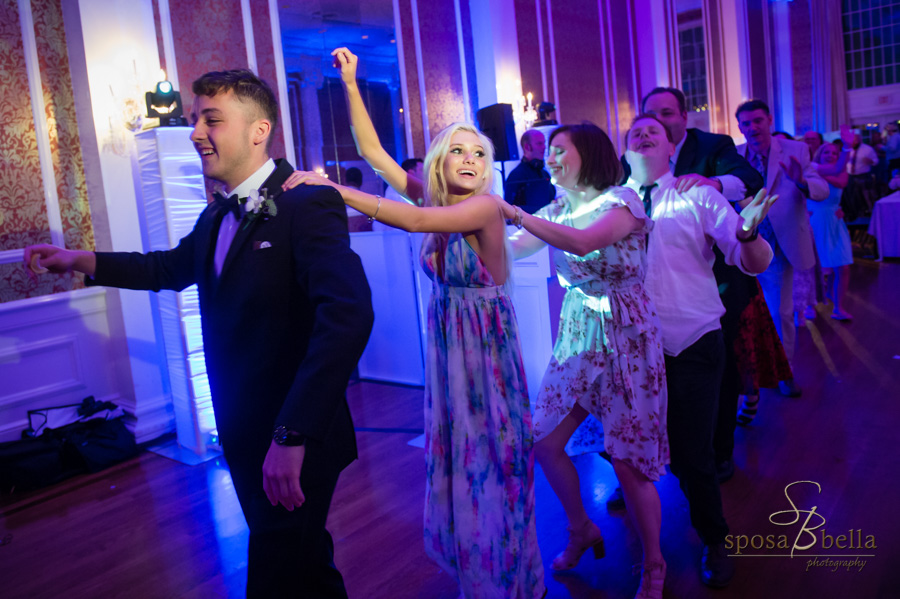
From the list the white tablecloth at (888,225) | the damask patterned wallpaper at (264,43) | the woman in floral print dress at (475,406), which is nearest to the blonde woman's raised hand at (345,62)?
the woman in floral print dress at (475,406)

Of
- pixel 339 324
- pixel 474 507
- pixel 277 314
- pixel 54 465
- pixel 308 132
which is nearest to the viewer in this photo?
pixel 339 324

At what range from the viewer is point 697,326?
81.7 inches

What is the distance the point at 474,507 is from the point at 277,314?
35.4 inches

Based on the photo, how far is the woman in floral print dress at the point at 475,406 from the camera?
1871 mm

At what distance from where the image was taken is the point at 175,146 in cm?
351

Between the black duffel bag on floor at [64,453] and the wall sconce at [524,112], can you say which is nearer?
the black duffel bag on floor at [64,453]

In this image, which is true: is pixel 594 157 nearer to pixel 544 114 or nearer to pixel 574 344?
pixel 574 344

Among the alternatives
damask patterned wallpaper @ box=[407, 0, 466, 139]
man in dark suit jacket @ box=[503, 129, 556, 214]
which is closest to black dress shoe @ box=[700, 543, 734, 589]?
man in dark suit jacket @ box=[503, 129, 556, 214]

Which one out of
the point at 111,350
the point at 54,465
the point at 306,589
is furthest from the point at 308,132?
the point at 306,589

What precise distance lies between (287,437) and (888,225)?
962 cm

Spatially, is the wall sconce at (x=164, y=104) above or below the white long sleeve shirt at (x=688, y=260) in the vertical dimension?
above

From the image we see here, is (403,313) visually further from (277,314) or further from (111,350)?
(277,314)

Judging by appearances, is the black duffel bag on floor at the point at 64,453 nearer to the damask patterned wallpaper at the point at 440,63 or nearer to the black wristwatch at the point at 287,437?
the black wristwatch at the point at 287,437

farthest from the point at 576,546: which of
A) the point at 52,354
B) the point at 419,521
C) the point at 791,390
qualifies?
the point at 52,354
